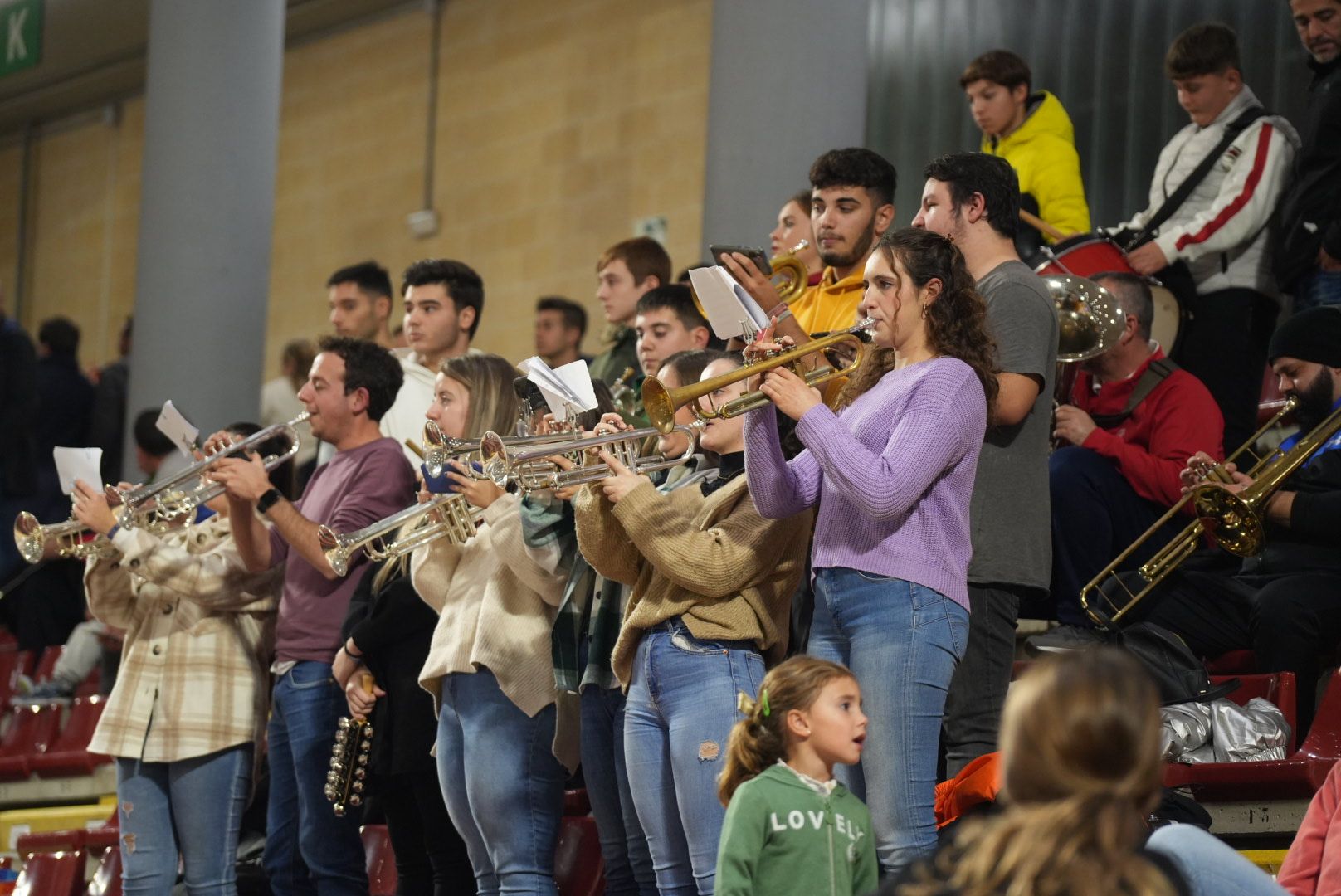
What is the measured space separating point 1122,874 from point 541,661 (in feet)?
8.40

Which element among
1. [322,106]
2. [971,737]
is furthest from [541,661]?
[322,106]

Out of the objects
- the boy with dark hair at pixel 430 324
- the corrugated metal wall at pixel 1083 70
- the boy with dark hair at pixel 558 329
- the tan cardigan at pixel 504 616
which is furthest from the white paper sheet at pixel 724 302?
the corrugated metal wall at pixel 1083 70

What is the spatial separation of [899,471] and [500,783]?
144 cm

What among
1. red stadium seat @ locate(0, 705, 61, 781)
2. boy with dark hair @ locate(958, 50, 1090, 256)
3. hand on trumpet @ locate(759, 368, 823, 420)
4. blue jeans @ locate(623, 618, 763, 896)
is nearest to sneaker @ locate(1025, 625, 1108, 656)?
blue jeans @ locate(623, 618, 763, 896)

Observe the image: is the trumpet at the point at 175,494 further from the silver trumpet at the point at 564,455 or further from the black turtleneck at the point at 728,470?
the black turtleneck at the point at 728,470

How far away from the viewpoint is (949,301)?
3.60 metres

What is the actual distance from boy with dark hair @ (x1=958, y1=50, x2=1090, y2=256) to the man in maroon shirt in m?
2.29

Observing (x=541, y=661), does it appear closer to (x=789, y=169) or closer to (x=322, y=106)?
(x=789, y=169)

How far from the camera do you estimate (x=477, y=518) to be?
4.58 meters

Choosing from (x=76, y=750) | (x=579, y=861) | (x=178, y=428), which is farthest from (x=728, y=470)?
(x=76, y=750)

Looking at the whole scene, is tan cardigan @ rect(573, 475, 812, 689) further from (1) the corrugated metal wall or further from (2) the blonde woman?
(1) the corrugated metal wall

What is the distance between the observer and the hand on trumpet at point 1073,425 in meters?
5.00

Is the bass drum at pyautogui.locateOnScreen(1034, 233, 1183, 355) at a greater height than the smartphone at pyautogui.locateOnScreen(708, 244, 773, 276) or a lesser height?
greater

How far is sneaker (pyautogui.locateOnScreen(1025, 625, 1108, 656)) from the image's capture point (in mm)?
4543
